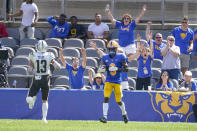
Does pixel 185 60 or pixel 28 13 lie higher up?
pixel 28 13

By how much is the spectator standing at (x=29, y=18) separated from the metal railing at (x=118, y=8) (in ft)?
4.14

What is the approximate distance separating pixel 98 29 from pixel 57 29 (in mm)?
1459

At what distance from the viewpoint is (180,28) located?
18.0m

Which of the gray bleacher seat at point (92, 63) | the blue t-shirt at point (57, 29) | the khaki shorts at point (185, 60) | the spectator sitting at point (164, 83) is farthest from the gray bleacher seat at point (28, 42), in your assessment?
the spectator sitting at point (164, 83)

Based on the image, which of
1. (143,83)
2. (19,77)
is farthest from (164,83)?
(19,77)

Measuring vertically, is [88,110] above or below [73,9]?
below

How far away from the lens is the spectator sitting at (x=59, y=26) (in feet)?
64.1

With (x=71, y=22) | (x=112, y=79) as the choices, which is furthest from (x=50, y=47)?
(x=112, y=79)

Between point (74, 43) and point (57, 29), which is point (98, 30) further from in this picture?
point (57, 29)

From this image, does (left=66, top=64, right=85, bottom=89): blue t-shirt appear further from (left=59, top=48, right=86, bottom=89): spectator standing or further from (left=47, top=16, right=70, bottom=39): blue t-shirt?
(left=47, top=16, right=70, bottom=39): blue t-shirt

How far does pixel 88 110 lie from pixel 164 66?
288 centimetres

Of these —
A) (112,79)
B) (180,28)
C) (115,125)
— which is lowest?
(115,125)

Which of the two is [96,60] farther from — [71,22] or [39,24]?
[39,24]

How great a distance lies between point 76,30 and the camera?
64.7ft
